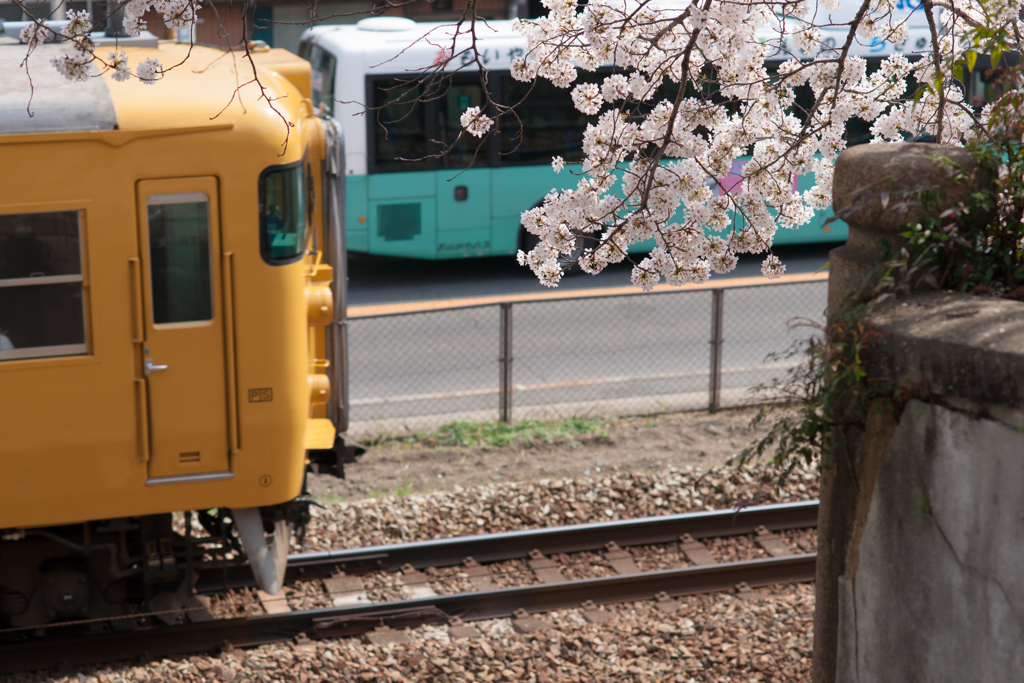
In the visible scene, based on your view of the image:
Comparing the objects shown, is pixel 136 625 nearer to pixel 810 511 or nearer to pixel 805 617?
pixel 805 617

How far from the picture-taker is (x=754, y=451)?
3686mm

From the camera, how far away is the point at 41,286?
196 inches

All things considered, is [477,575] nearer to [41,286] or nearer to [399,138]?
[41,286]

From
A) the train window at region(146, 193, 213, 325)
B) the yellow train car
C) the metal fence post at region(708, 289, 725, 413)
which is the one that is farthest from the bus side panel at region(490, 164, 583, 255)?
the train window at region(146, 193, 213, 325)

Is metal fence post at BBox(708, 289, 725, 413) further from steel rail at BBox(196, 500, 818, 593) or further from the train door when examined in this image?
the train door

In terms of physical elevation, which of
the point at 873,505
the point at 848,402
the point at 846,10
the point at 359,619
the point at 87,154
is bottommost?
the point at 359,619

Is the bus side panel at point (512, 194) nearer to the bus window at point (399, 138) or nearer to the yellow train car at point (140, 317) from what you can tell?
the bus window at point (399, 138)

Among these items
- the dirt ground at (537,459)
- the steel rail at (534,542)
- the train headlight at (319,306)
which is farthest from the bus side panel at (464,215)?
the train headlight at (319,306)

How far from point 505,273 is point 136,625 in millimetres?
10615

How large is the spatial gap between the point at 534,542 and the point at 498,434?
82.2 inches

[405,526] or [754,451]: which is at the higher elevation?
[754,451]

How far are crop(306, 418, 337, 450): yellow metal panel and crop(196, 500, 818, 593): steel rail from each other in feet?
3.34

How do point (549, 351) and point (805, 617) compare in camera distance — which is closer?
point (805, 617)

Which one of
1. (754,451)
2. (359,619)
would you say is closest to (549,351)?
(359,619)
